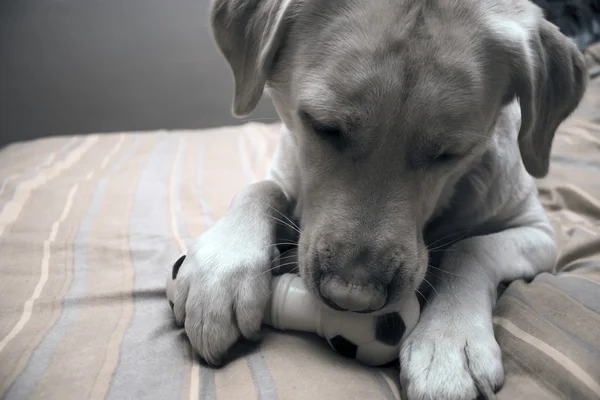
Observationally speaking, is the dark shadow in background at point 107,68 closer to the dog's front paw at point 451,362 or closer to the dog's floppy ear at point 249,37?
the dog's floppy ear at point 249,37

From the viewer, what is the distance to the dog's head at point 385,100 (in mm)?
1199

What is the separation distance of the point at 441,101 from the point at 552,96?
45 cm

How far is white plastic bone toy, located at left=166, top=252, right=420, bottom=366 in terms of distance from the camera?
1.18 meters

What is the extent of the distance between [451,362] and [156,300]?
77 centimetres

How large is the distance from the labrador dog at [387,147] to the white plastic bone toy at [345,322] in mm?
34

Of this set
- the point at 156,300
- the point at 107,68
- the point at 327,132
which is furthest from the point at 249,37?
the point at 107,68

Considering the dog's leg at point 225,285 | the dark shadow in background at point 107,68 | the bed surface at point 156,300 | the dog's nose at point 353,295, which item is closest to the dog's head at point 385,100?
the dog's nose at point 353,295

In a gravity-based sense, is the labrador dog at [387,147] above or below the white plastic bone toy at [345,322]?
above

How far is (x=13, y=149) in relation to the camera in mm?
3068

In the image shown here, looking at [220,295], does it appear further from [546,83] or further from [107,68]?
[107,68]

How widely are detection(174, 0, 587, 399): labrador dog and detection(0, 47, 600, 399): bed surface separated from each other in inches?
3.2

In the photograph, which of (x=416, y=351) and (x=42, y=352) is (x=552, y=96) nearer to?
(x=416, y=351)

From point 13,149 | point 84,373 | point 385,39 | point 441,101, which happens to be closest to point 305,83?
point 385,39

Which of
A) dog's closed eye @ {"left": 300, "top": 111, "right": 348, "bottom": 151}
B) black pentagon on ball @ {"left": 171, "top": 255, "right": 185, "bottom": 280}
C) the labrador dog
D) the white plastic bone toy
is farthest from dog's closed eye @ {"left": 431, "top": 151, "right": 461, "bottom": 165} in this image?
black pentagon on ball @ {"left": 171, "top": 255, "right": 185, "bottom": 280}
